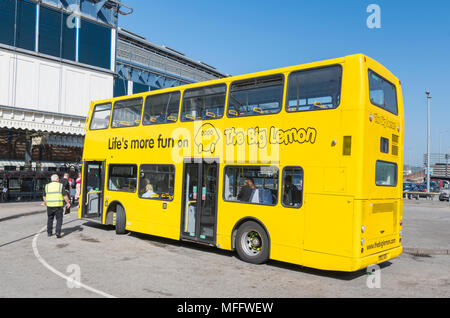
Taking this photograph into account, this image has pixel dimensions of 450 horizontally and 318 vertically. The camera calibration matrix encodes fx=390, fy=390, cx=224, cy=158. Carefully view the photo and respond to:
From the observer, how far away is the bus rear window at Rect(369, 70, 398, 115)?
282 inches

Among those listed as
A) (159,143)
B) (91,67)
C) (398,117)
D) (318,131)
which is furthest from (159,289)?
(91,67)

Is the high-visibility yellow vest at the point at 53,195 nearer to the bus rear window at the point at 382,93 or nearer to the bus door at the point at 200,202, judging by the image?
the bus door at the point at 200,202

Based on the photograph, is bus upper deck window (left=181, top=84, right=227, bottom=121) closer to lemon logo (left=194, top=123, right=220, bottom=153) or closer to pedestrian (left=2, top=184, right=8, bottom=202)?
lemon logo (left=194, top=123, right=220, bottom=153)

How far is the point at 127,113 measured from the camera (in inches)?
456

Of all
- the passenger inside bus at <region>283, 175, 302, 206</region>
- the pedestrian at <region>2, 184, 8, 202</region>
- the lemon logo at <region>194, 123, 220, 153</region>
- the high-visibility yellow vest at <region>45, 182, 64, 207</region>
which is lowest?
the pedestrian at <region>2, 184, 8, 202</region>

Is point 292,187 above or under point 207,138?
under

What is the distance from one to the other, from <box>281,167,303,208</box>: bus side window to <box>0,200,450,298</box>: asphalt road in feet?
4.42

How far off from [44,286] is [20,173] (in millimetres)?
18578

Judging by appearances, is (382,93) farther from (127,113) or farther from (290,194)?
(127,113)

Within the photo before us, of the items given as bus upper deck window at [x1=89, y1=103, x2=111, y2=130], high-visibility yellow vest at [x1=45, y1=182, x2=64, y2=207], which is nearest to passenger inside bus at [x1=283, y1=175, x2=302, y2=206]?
high-visibility yellow vest at [x1=45, y1=182, x2=64, y2=207]

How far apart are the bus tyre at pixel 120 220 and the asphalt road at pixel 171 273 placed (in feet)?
1.83

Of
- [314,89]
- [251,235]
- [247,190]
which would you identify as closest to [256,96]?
[314,89]

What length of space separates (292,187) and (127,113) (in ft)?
20.1

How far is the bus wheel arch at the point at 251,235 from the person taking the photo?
786 centimetres
